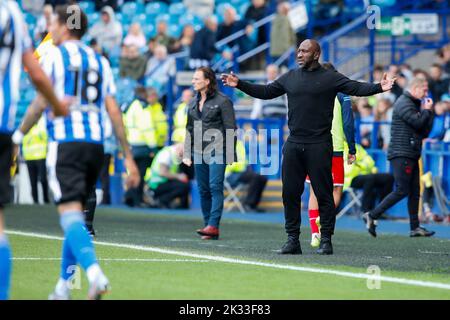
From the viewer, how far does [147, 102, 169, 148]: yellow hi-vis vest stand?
22.9m

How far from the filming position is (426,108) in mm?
15453

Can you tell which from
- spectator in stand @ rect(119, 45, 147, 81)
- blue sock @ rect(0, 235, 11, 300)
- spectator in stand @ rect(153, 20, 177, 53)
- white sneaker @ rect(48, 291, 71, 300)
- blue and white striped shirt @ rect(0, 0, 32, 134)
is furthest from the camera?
spectator in stand @ rect(153, 20, 177, 53)

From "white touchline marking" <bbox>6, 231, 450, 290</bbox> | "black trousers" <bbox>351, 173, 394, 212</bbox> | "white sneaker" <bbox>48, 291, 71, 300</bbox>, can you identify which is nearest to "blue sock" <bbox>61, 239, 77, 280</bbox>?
"white sneaker" <bbox>48, 291, 71, 300</bbox>

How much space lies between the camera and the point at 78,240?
26.7ft

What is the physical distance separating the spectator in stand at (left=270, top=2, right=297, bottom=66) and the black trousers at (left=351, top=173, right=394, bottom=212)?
5.37 metres

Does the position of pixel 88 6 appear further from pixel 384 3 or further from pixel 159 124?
pixel 384 3

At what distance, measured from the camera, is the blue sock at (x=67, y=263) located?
842cm

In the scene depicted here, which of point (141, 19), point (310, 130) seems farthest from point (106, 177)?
point (310, 130)

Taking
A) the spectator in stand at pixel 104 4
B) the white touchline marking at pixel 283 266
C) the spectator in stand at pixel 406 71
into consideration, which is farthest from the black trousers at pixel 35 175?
the white touchline marking at pixel 283 266

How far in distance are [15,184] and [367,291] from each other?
15575 mm

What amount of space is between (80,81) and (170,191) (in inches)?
519

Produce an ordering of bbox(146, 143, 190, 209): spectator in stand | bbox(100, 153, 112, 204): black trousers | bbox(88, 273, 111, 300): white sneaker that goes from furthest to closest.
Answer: bbox(100, 153, 112, 204): black trousers, bbox(146, 143, 190, 209): spectator in stand, bbox(88, 273, 111, 300): white sneaker

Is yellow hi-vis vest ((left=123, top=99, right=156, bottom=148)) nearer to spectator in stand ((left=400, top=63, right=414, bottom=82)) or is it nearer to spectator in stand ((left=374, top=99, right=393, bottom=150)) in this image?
spectator in stand ((left=374, top=99, right=393, bottom=150))
